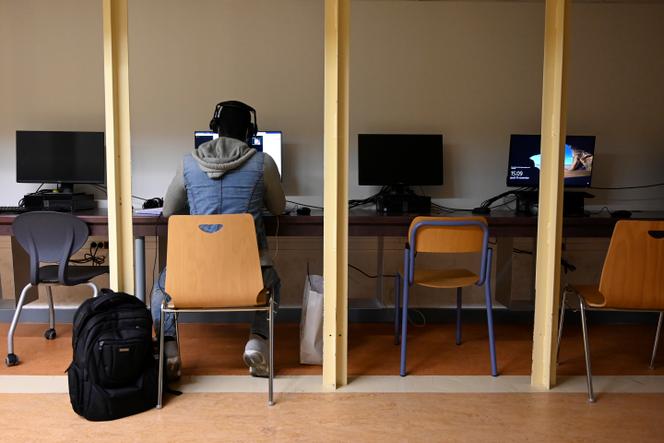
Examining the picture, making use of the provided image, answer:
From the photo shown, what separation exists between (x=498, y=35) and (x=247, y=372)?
9.49 feet

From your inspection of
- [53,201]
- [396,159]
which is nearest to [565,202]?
[396,159]

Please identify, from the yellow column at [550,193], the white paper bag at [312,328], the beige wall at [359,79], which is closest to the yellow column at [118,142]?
the white paper bag at [312,328]

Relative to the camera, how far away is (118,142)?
8.09 feet

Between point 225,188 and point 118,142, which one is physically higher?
point 118,142

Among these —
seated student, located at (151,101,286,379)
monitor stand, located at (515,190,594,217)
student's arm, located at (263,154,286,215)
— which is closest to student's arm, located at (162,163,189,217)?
seated student, located at (151,101,286,379)

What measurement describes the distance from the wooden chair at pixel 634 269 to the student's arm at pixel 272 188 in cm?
159

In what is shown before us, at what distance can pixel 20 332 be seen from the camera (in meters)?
3.41

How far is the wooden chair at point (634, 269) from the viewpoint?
2404 mm

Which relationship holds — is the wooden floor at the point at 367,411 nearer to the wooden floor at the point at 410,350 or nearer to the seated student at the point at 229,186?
the wooden floor at the point at 410,350

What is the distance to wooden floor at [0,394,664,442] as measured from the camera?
2088 millimetres

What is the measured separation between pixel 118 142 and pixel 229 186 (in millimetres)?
546

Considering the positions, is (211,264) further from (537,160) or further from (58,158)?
(537,160)

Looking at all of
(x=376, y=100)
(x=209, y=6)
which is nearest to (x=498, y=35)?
(x=376, y=100)

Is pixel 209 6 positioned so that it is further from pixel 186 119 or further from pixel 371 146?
pixel 371 146
